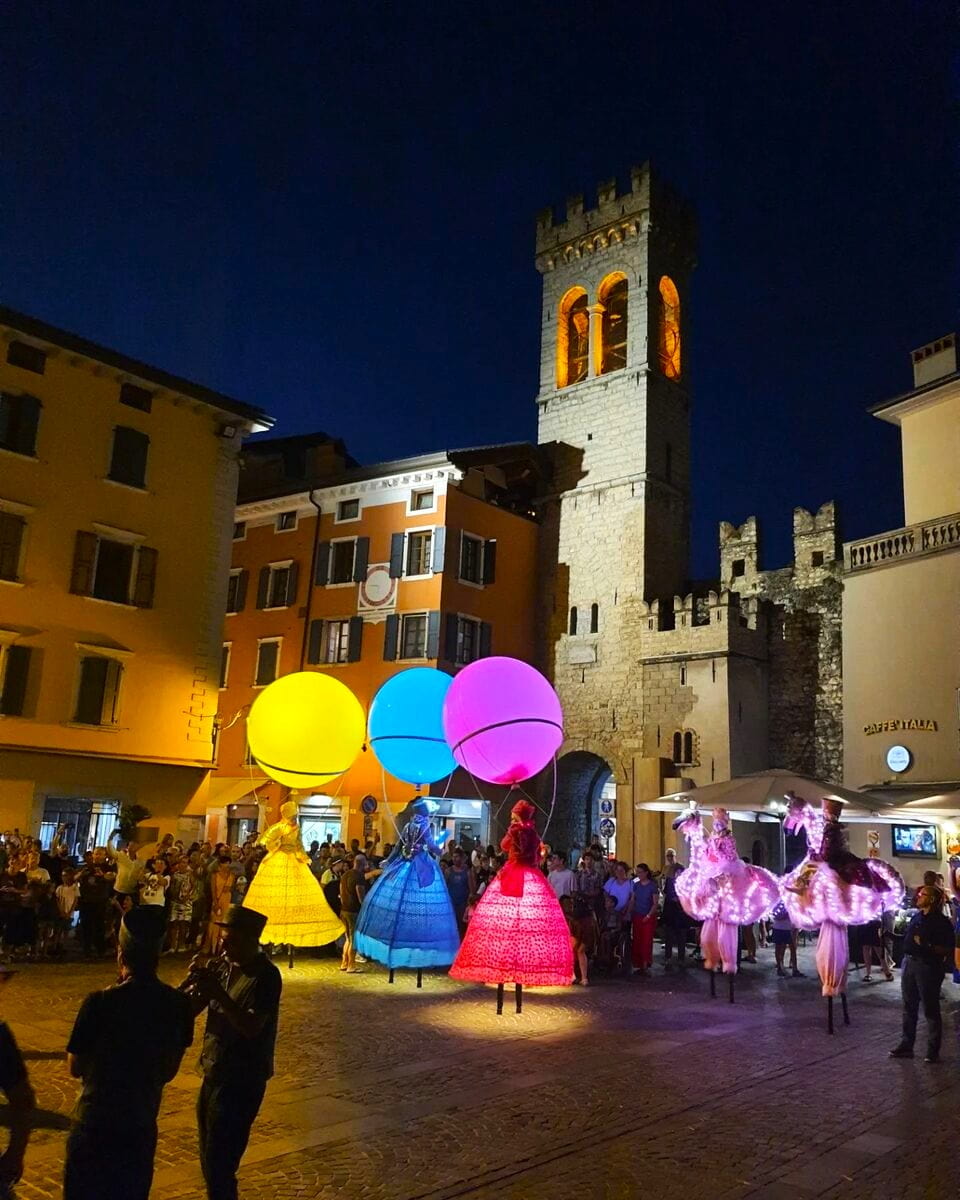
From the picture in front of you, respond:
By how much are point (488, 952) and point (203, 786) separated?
1425 centimetres

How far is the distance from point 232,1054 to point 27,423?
20088 mm

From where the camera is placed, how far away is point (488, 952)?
1115 centimetres

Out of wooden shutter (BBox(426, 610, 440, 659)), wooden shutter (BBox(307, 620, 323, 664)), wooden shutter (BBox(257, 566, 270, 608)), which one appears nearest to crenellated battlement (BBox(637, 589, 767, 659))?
wooden shutter (BBox(426, 610, 440, 659))

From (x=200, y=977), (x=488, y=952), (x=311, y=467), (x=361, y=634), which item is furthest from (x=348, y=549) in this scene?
(x=200, y=977)

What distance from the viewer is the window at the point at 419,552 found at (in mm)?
30047

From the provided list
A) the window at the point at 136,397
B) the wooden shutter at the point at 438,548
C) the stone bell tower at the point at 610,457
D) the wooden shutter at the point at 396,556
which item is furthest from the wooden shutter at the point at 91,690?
the stone bell tower at the point at 610,457

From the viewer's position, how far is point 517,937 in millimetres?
11148

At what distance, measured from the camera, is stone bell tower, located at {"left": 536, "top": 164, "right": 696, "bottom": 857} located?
104 feet

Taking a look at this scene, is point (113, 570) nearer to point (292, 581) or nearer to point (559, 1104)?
point (292, 581)

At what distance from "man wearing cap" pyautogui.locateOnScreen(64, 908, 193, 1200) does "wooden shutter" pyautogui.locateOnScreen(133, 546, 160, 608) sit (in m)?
20.2

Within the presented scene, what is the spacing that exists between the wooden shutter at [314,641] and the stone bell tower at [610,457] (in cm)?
728

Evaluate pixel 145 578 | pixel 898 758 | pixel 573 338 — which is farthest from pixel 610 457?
pixel 145 578

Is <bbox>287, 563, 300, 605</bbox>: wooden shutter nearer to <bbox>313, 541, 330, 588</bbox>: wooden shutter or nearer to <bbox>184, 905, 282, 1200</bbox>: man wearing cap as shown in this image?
<bbox>313, 541, 330, 588</bbox>: wooden shutter

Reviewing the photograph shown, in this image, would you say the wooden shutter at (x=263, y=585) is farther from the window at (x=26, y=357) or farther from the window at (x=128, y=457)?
the window at (x=26, y=357)
